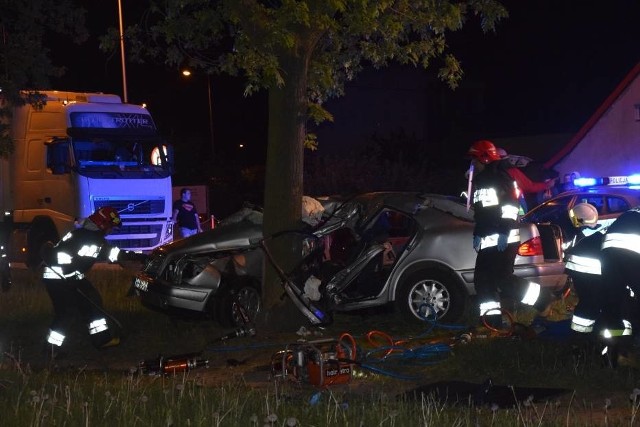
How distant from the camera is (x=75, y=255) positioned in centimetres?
931

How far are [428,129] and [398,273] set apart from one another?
30.3m

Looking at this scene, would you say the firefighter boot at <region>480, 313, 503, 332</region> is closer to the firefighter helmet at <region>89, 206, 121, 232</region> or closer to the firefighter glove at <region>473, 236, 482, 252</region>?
the firefighter glove at <region>473, 236, 482, 252</region>

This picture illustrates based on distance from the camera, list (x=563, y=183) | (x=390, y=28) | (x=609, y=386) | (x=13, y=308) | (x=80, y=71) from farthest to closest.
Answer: (x=80, y=71)
(x=563, y=183)
(x=13, y=308)
(x=390, y=28)
(x=609, y=386)

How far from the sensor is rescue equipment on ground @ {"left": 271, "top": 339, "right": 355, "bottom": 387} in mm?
7074

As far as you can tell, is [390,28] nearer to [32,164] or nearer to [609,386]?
[609,386]

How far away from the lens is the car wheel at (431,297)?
9.92 meters

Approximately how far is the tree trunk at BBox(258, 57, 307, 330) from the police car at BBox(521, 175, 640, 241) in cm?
493

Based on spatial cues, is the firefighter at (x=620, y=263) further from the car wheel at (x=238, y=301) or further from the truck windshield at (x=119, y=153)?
the truck windshield at (x=119, y=153)

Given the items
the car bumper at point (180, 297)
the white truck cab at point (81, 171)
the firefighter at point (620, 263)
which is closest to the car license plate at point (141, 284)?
the car bumper at point (180, 297)

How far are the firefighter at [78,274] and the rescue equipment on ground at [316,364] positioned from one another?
266 cm

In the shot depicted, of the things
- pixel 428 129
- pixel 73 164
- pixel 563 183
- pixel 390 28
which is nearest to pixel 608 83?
pixel 428 129

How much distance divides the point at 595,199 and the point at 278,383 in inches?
328

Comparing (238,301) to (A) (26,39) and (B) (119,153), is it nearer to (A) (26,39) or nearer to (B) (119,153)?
(B) (119,153)

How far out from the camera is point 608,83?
1335 inches
